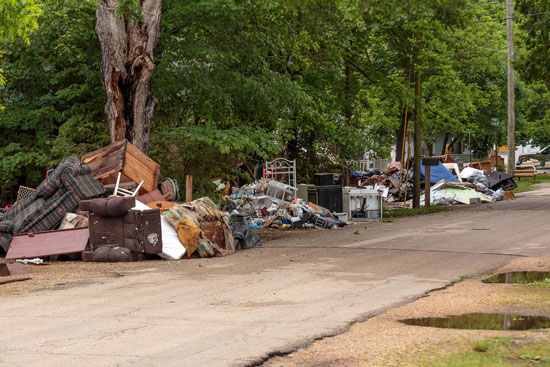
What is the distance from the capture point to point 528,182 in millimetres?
44219

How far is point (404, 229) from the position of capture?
19.9m

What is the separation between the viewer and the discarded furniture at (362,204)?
77.6 ft

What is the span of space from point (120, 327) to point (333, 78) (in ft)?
57.9

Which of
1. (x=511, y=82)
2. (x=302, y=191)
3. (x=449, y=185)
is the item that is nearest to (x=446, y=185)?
(x=449, y=185)

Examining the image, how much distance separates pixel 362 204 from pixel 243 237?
8.15m

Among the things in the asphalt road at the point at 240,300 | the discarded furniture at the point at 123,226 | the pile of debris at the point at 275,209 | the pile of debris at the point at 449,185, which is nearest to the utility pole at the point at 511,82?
the pile of debris at the point at 449,185

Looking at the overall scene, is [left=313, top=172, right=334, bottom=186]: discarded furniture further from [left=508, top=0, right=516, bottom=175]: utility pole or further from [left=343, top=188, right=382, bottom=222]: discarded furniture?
[left=508, top=0, right=516, bottom=175]: utility pole

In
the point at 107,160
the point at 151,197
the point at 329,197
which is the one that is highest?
the point at 107,160

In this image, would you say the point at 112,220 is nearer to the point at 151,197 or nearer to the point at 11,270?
the point at 11,270

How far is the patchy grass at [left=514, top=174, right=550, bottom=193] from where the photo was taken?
126ft

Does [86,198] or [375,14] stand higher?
[375,14]

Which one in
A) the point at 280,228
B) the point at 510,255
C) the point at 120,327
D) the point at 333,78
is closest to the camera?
the point at 120,327

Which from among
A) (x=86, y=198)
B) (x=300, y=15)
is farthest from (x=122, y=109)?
(x=300, y=15)

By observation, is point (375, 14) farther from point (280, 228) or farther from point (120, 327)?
point (120, 327)
